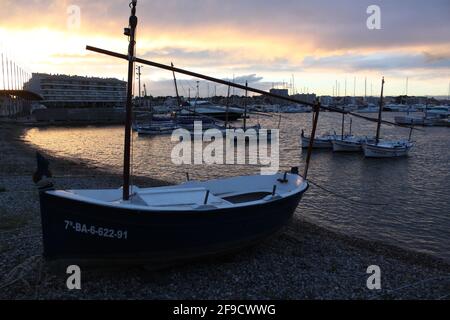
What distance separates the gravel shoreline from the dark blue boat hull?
55 centimetres

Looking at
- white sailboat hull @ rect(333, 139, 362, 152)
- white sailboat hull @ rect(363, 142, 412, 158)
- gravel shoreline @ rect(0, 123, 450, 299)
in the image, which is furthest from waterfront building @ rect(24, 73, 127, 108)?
gravel shoreline @ rect(0, 123, 450, 299)

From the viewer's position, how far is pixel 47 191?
8.44 m

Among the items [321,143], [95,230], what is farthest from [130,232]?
[321,143]

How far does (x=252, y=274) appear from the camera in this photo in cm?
1018

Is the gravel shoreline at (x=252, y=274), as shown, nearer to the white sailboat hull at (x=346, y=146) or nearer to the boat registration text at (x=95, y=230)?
the boat registration text at (x=95, y=230)

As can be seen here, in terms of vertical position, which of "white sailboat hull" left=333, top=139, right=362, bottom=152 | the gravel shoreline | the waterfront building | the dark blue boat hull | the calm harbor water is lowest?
the calm harbor water

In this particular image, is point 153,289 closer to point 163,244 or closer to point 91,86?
point 163,244

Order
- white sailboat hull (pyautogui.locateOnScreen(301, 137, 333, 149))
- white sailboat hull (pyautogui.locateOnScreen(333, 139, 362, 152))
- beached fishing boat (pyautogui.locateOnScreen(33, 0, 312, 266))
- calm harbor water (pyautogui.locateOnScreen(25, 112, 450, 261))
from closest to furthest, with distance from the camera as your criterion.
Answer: beached fishing boat (pyautogui.locateOnScreen(33, 0, 312, 266)), calm harbor water (pyautogui.locateOnScreen(25, 112, 450, 261)), white sailboat hull (pyautogui.locateOnScreen(333, 139, 362, 152)), white sailboat hull (pyautogui.locateOnScreen(301, 137, 333, 149))

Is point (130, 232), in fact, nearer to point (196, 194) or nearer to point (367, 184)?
point (196, 194)

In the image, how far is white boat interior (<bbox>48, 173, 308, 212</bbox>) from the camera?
30.2ft

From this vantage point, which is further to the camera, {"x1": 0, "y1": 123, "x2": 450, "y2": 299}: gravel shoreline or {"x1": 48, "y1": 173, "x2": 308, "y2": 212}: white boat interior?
{"x1": 48, "y1": 173, "x2": 308, "y2": 212}: white boat interior

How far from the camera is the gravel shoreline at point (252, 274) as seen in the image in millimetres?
8945

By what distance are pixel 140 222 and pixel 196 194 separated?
8.09ft

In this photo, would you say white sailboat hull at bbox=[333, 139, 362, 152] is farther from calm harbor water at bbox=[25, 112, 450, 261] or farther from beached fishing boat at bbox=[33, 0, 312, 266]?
beached fishing boat at bbox=[33, 0, 312, 266]
